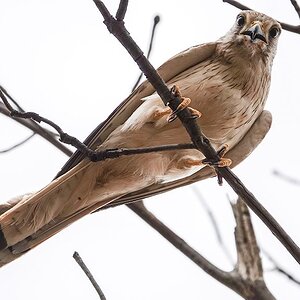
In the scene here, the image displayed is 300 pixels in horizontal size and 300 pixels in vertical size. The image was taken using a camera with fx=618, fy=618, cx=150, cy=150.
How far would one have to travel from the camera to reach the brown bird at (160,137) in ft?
11.4

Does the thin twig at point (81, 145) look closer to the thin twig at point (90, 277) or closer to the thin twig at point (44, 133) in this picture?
the thin twig at point (90, 277)

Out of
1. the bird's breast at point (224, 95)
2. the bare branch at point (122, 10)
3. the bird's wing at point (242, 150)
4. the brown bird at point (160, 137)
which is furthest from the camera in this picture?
the bird's wing at point (242, 150)

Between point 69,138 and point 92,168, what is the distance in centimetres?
109

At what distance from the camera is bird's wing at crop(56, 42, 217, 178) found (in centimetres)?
363

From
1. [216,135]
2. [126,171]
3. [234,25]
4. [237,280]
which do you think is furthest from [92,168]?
[234,25]

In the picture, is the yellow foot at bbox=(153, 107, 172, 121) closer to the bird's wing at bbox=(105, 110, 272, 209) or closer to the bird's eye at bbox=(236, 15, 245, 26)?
the bird's wing at bbox=(105, 110, 272, 209)

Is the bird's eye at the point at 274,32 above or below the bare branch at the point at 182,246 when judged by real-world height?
above

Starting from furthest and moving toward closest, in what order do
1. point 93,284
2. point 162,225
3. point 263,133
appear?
point 263,133 → point 162,225 → point 93,284

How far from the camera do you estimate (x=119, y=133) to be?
363 cm

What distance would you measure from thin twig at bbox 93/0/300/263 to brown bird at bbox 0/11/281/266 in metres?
0.92

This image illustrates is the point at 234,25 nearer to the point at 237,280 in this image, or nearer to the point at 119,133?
the point at 119,133

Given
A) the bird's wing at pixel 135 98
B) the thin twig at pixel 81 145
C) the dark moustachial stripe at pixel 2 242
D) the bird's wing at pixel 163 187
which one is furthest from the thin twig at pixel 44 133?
the thin twig at pixel 81 145

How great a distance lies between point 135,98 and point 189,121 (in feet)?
3.89

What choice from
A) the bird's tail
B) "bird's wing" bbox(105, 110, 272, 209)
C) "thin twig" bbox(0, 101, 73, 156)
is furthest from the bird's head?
"thin twig" bbox(0, 101, 73, 156)
